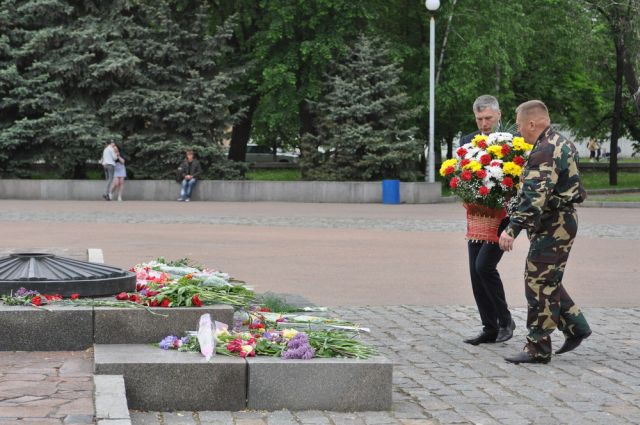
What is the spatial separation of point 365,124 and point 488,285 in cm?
2603

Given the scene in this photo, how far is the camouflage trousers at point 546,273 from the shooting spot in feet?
25.8

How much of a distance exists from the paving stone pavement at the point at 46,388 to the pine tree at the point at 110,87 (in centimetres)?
2785

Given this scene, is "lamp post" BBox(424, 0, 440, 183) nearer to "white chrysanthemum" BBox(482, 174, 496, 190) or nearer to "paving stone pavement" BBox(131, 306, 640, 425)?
"paving stone pavement" BBox(131, 306, 640, 425)

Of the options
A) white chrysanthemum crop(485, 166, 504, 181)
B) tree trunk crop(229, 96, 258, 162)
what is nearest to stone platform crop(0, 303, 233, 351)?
white chrysanthemum crop(485, 166, 504, 181)

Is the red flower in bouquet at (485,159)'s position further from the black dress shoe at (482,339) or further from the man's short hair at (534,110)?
the black dress shoe at (482,339)

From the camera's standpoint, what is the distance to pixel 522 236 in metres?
20.4

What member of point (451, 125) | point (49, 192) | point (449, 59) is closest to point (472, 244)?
point (49, 192)

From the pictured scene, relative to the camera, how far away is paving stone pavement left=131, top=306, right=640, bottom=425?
6113 millimetres

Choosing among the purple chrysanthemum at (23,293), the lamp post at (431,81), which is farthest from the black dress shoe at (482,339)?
the lamp post at (431,81)

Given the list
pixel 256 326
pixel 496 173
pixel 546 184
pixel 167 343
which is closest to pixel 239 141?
pixel 496 173

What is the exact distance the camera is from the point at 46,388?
597 centimetres

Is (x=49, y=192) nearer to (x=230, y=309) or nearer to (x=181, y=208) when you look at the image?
(x=181, y=208)

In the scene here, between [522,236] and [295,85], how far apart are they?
17.1 meters

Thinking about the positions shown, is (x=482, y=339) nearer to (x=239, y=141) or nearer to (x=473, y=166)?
(x=473, y=166)
